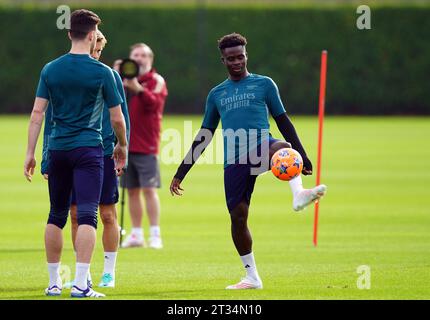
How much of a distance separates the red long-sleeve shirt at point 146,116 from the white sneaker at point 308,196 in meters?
5.13

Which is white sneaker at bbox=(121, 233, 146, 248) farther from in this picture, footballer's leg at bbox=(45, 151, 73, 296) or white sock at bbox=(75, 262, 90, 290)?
white sock at bbox=(75, 262, 90, 290)

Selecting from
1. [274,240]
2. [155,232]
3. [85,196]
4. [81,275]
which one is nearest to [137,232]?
[155,232]

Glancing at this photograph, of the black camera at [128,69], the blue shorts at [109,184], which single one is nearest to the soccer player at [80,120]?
the blue shorts at [109,184]

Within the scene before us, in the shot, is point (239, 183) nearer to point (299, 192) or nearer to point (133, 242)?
point (299, 192)

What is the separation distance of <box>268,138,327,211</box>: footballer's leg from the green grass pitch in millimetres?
792

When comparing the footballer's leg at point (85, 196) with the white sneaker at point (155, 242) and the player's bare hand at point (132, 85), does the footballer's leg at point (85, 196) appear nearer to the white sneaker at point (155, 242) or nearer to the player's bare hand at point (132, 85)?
the player's bare hand at point (132, 85)

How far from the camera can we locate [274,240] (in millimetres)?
14797

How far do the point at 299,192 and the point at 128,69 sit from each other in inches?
182

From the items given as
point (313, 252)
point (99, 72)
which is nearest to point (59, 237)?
point (99, 72)

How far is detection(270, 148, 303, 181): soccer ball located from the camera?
381 inches

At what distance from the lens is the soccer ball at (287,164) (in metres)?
9.67

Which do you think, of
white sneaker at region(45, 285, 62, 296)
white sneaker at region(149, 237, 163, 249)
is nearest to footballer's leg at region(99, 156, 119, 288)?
white sneaker at region(45, 285, 62, 296)

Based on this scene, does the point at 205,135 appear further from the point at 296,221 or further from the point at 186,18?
the point at 186,18

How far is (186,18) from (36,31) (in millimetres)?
6090
